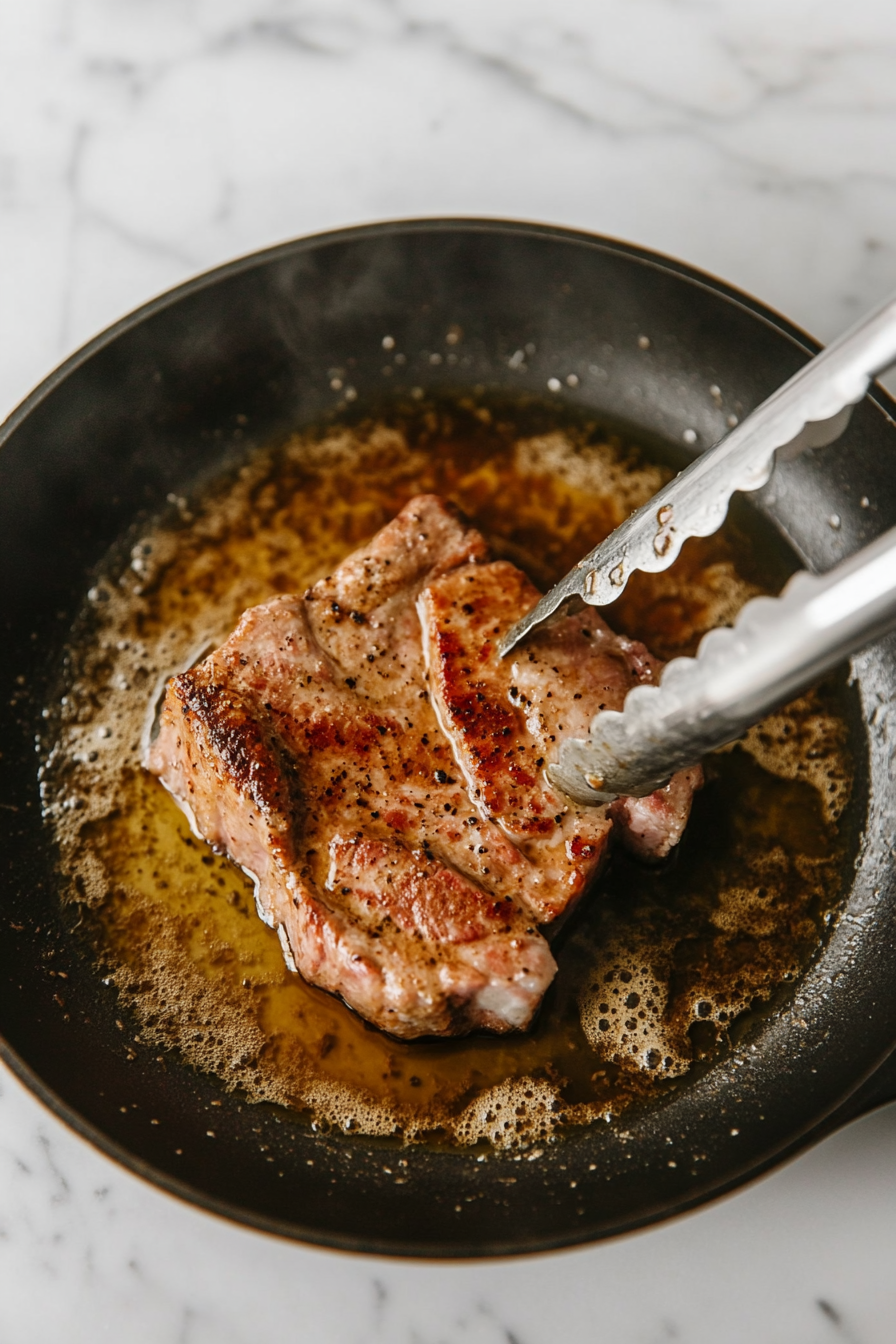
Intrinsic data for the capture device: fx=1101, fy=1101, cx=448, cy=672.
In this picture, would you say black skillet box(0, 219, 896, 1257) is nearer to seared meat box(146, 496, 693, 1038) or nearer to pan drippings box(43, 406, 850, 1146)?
pan drippings box(43, 406, 850, 1146)

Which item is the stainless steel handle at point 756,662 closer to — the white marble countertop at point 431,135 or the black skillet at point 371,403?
the black skillet at point 371,403

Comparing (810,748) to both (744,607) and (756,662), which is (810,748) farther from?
(756,662)

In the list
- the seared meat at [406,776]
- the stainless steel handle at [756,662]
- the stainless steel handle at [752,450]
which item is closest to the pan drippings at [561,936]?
the seared meat at [406,776]

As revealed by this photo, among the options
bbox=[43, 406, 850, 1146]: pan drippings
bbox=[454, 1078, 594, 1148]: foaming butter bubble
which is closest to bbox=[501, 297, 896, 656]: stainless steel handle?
bbox=[43, 406, 850, 1146]: pan drippings

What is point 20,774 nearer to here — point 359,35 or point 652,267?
point 652,267

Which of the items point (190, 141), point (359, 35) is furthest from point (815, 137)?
point (190, 141)

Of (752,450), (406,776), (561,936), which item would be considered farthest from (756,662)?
(561,936)
